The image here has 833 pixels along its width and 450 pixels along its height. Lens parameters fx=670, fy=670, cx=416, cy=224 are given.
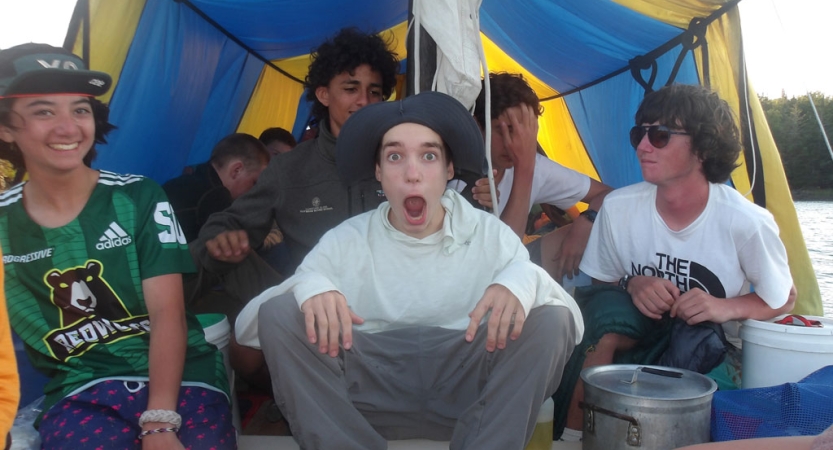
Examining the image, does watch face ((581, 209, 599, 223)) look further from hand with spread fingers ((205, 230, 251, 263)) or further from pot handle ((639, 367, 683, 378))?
hand with spread fingers ((205, 230, 251, 263))

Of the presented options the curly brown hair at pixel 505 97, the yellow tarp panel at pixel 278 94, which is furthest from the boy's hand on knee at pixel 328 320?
the yellow tarp panel at pixel 278 94

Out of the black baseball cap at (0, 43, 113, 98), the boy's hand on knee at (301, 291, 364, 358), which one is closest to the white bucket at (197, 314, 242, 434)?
the boy's hand on knee at (301, 291, 364, 358)

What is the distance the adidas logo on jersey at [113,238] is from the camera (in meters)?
2.05

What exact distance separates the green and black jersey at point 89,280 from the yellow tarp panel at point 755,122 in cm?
268

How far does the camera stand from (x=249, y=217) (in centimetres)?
290

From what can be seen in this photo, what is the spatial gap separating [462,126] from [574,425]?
1.28 metres

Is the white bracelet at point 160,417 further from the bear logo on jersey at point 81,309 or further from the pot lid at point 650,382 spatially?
the pot lid at point 650,382

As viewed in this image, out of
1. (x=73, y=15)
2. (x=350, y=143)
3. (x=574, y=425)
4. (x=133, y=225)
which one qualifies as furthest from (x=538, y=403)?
(x=73, y=15)

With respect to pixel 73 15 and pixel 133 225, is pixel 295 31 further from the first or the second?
pixel 133 225

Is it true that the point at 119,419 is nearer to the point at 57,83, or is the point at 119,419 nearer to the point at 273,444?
the point at 273,444

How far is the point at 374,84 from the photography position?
350 cm

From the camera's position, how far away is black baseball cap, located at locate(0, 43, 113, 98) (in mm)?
Result: 1935

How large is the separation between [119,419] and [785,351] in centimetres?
225

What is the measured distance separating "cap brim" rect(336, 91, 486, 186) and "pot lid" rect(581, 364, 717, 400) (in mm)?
830
